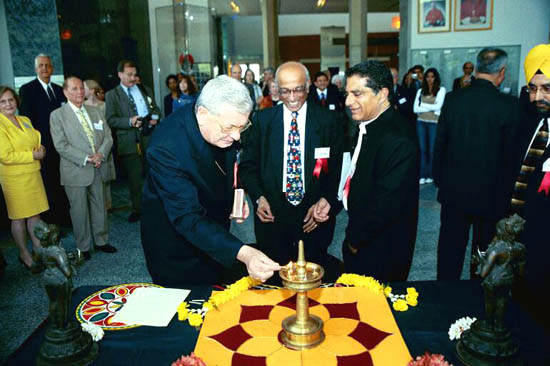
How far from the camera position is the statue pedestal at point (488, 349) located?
1220mm

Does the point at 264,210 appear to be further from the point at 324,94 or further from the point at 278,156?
the point at 324,94

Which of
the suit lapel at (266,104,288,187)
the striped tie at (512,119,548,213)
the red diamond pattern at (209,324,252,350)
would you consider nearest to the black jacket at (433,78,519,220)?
the striped tie at (512,119,548,213)

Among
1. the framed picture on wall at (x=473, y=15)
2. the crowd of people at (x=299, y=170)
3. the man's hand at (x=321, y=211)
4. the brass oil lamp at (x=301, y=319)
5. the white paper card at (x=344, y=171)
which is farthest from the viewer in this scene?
the framed picture on wall at (x=473, y=15)

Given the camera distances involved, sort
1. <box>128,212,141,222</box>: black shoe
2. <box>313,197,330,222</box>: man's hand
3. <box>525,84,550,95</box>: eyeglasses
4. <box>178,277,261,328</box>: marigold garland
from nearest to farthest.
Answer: <box>178,277,261,328</box>: marigold garland, <box>525,84,550,95</box>: eyeglasses, <box>313,197,330,222</box>: man's hand, <box>128,212,141,222</box>: black shoe

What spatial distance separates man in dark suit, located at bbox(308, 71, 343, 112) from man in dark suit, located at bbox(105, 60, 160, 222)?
9.64ft

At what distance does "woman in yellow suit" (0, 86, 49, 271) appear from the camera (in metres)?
3.50

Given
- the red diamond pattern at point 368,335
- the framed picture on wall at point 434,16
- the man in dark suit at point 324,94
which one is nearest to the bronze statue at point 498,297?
the red diamond pattern at point 368,335

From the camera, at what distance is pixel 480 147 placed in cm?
293

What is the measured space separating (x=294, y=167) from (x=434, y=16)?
724 cm

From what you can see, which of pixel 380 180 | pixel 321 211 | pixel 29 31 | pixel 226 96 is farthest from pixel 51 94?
pixel 380 180

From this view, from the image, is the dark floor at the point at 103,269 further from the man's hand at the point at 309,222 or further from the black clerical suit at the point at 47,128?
the man's hand at the point at 309,222

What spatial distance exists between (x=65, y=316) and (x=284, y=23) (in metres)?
18.7

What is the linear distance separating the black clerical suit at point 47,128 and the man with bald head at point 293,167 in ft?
9.15

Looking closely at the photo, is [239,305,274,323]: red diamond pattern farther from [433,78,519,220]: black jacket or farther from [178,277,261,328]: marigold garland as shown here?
[433,78,519,220]: black jacket
